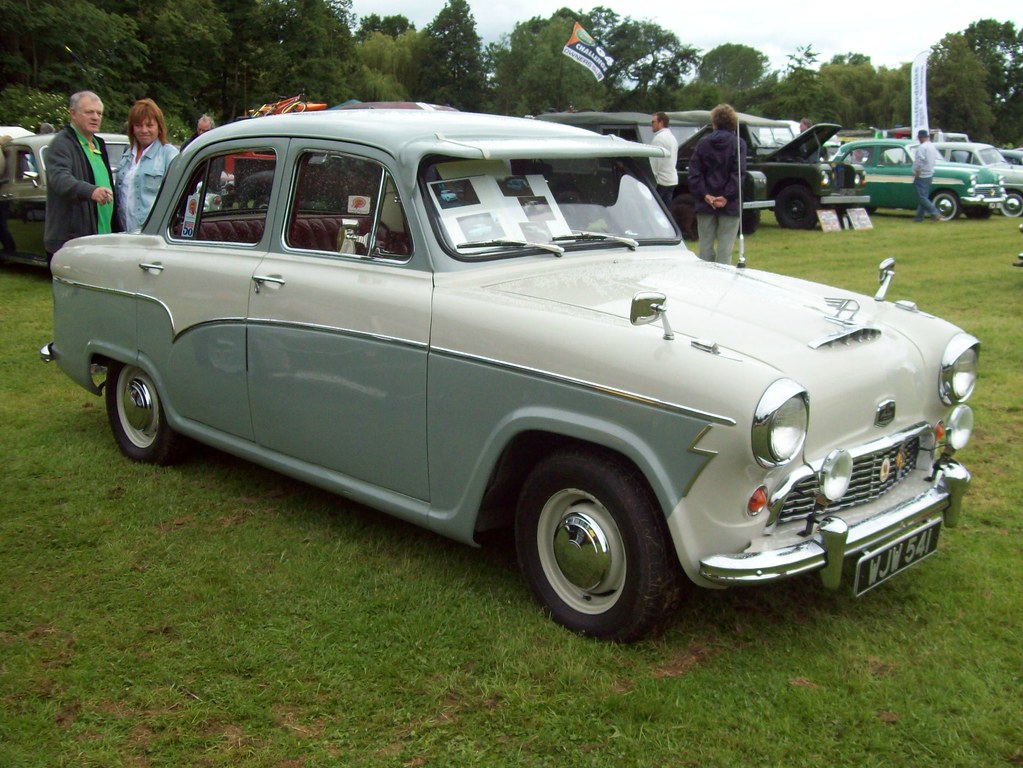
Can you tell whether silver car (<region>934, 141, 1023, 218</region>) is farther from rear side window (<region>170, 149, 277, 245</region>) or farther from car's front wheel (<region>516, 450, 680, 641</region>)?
car's front wheel (<region>516, 450, 680, 641</region>)

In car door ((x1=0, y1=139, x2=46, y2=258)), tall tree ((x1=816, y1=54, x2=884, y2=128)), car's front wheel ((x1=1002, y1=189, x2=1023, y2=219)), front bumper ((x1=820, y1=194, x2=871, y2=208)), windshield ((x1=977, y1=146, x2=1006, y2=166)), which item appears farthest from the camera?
tall tree ((x1=816, y1=54, x2=884, y2=128))

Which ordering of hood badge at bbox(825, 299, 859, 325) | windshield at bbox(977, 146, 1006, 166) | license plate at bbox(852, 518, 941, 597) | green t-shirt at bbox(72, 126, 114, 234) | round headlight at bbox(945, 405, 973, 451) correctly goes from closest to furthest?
license plate at bbox(852, 518, 941, 597) < hood badge at bbox(825, 299, 859, 325) < round headlight at bbox(945, 405, 973, 451) < green t-shirt at bbox(72, 126, 114, 234) < windshield at bbox(977, 146, 1006, 166)

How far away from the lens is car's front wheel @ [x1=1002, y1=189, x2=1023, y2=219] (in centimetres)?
2192

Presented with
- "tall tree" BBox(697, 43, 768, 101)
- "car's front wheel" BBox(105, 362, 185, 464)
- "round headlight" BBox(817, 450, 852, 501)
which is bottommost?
"car's front wheel" BBox(105, 362, 185, 464)

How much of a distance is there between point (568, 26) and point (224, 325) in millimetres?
86734

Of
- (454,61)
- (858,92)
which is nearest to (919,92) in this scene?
(454,61)

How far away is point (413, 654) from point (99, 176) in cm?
452

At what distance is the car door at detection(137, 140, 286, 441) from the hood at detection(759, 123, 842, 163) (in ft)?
49.7

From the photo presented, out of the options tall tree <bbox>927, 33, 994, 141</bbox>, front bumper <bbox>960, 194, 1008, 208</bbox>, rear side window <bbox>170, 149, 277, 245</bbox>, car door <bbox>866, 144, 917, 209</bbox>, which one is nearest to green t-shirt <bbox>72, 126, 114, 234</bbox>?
rear side window <bbox>170, 149, 277, 245</bbox>

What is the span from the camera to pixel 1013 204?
21953mm

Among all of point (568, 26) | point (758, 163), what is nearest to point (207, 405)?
point (758, 163)

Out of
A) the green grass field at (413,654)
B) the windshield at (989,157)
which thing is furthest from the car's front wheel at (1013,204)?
the green grass field at (413,654)

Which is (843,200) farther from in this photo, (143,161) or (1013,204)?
(143,161)

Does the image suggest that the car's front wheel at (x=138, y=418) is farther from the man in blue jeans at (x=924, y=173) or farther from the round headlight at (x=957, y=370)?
the man in blue jeans at (x=924, y=173)
